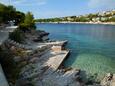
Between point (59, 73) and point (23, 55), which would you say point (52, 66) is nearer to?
point (59, 73)

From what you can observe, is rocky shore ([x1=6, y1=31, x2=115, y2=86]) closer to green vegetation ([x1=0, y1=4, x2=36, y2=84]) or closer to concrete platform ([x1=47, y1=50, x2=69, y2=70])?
concrete platform ([x1=47, y1=50, x2=69, y2=70])

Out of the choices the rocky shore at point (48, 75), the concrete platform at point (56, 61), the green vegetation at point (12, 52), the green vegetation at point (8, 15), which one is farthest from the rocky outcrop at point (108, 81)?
the green vegetation at point (8, 15)

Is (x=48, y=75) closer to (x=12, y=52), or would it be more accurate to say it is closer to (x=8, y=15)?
(x=12, y=52)

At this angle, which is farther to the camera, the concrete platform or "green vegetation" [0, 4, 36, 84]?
the concrete platform

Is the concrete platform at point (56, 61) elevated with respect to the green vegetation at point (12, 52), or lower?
lower

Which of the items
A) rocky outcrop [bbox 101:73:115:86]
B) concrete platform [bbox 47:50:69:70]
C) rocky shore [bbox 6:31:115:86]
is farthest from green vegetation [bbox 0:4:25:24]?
rocky outcrop [bbox 101:73:115:86]

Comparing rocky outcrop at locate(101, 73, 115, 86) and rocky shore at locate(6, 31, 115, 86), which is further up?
rocky shore at locate(6, 31, 115, 86)

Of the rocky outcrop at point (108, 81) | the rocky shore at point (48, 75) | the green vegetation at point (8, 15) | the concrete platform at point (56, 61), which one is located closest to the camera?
the rocky shore at point (48, 75)

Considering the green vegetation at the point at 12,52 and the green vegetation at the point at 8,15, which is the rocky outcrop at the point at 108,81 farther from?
the green vegetation at the point at 8,15

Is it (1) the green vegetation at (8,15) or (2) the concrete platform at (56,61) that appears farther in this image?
(1) the green vegetation at (8,15)

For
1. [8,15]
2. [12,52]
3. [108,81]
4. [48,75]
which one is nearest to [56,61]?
[12,52]

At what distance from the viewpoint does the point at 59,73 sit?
95.8 ft

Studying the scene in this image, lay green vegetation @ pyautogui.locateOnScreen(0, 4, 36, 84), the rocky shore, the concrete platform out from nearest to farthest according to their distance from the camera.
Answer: green vegetation @ pyautogui.locateOnScreen(0, 4, 36, 84) → the rocky shore → the concrete platform

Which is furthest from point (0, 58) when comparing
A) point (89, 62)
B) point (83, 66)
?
point (89, 62)
